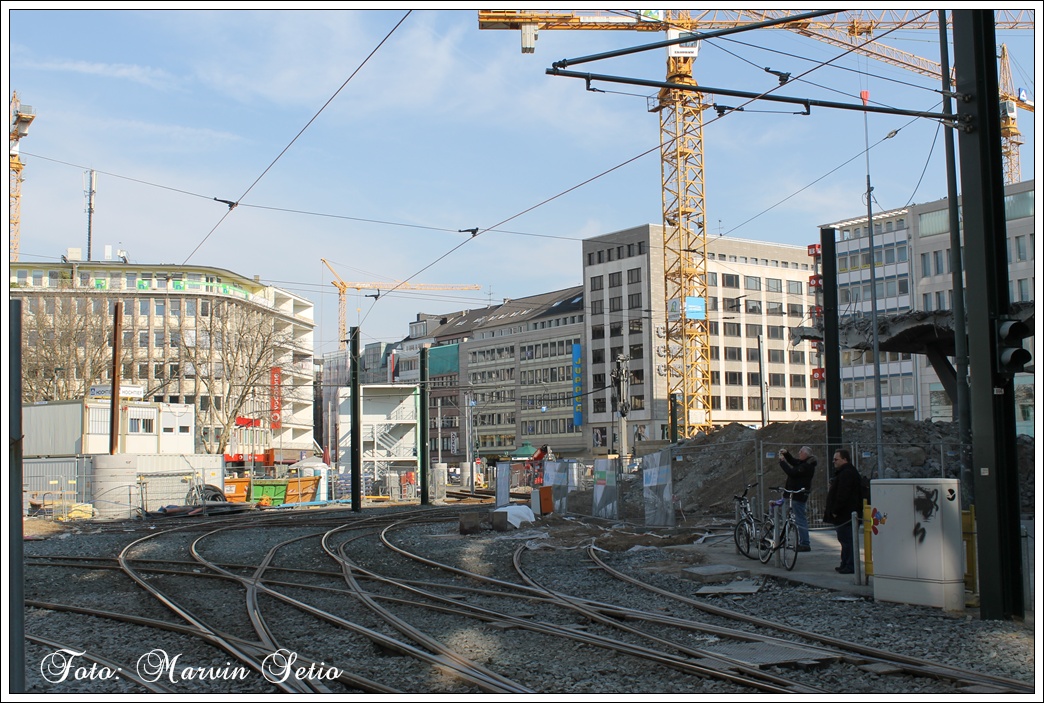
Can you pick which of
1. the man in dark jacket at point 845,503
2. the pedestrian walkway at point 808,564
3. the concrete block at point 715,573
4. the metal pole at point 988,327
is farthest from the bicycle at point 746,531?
the metal pole at point 988,327

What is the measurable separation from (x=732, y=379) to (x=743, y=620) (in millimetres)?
102318

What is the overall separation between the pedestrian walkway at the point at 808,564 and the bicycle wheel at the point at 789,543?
13 cm

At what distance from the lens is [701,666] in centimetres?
774

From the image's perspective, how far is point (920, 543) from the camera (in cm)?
1084

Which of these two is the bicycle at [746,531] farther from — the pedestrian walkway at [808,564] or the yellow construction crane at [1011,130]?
the yellow construction crane at [1011,130]

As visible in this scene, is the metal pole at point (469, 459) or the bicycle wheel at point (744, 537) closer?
the bicycle wheel at point (744, 537)

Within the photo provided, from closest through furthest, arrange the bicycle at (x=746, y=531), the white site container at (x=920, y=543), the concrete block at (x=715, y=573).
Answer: the white site container at (x=920, y=543)
the concrete block at (x=715, y=573)
the bicycle at (x=746, y=531)

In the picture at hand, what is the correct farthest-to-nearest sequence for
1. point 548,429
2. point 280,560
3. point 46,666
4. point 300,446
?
point 548,429
point 300,446
point 280,560
point 46,666

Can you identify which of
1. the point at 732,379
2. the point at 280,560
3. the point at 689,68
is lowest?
the point at 280,560

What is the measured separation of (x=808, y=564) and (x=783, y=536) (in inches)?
38.2

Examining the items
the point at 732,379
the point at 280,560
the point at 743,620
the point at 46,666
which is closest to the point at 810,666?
the point at 743,620

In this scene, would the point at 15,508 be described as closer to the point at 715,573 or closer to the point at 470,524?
the point at 715,573

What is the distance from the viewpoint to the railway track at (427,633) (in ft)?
24.8

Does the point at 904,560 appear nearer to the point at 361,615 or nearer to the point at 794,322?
the point at 361,615
